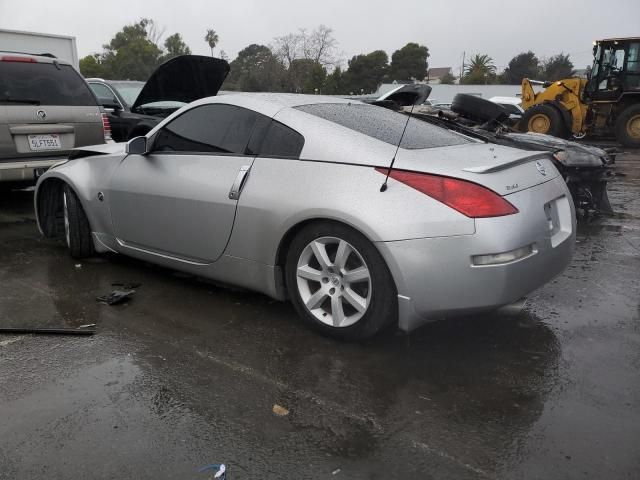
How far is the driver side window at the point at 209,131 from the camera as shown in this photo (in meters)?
3.77

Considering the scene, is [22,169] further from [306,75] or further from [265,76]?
[306,75]

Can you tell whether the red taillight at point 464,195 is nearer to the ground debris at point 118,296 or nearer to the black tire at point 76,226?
the ground debris at point 118,296

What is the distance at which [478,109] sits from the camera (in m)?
7.39

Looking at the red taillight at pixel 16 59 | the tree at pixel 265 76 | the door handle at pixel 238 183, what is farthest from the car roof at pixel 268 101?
the tree at pixel 265 76

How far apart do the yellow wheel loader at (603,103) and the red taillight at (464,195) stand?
1487 centimetres

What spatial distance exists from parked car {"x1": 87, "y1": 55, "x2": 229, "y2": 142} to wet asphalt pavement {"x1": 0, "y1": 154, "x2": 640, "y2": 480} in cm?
409

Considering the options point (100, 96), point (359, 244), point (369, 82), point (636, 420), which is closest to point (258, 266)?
point (359, 244)

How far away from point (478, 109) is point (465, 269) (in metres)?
5.04

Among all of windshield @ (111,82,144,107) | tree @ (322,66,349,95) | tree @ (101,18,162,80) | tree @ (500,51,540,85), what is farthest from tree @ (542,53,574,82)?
windshield @ (111,82,144,107)

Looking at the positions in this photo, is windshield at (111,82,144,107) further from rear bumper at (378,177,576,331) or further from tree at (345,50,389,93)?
tree at (345,50,389,93)

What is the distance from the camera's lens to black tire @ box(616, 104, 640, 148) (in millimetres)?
16344

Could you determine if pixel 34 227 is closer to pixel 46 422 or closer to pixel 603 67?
pixel 46 422

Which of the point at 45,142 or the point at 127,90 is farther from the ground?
the point at 127,90

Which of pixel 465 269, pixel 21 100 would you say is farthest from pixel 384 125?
pixel 21 100
